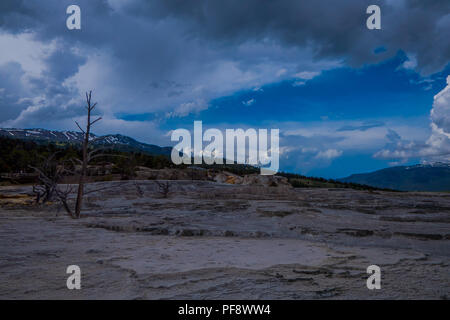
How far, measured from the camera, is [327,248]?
19.5ft

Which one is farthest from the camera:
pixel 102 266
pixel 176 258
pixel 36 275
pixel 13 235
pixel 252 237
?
pixel 252 237

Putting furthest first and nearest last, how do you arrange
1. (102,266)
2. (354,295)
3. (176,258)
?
(176,258) → (102,266) → (354,295)

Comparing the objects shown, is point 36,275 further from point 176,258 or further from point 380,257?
point 380,257

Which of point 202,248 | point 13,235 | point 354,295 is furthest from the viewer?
point 13,235

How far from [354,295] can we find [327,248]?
2681 mm
